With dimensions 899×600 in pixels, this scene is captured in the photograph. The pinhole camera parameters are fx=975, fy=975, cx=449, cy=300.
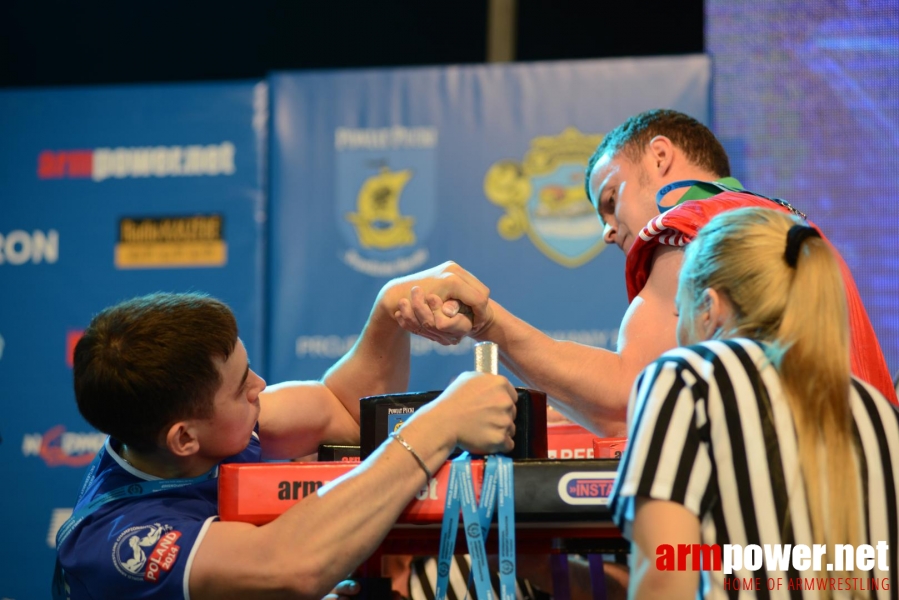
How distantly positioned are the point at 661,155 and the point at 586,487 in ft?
3.44

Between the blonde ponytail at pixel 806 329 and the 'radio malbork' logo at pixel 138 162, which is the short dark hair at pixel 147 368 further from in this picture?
the 'radio malbork' logo at pixel 138 162

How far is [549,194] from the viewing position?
3.66 metres

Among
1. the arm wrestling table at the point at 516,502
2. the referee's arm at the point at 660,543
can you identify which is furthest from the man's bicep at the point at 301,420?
the referee's arm at the point at 660,543

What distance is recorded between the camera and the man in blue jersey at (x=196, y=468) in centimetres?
139

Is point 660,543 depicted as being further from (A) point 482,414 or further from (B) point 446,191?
(B) point 446,191

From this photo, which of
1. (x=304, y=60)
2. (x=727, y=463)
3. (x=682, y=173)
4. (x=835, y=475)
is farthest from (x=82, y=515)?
(x=304, y=60)

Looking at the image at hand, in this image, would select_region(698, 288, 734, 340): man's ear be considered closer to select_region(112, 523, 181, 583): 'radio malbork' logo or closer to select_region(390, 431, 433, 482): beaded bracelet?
select_region(390, 431, 433, 482): beaded bracelet

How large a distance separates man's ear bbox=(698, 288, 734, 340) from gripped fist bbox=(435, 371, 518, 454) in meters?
0.31

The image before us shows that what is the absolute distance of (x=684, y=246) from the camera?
1815 mm

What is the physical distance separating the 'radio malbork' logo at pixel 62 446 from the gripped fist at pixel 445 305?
2.26 m

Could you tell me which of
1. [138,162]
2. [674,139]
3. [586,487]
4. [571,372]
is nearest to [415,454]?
[586,487]

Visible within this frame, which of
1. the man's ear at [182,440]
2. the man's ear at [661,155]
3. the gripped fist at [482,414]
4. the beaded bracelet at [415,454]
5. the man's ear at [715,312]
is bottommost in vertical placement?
the man's ear at [182,440]

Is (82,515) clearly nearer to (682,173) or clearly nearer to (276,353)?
(682,173)

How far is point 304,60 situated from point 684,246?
131 inches
